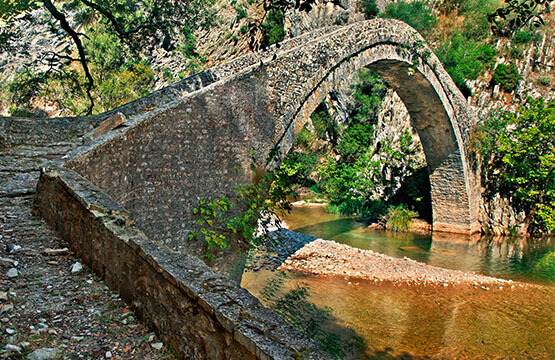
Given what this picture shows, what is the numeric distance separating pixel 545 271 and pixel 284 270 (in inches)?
301

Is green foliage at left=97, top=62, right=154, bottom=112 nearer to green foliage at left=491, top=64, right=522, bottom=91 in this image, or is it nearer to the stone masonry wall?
the stone masonry wall

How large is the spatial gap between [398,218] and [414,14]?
562 inches

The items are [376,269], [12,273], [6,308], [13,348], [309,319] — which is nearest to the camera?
[13,348]

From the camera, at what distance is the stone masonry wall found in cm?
196

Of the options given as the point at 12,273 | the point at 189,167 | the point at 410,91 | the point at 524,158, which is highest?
the point at 410,91

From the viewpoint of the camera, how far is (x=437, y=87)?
41.3ft

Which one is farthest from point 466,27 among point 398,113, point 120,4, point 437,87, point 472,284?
point 120,4

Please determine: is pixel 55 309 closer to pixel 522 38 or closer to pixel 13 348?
pixel 13 348

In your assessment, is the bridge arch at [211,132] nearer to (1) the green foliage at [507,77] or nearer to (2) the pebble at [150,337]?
(2) the pebble at [150,337]

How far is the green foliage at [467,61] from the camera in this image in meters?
17.7

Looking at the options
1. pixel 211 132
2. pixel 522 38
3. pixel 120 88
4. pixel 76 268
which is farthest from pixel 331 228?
pixel 522 38

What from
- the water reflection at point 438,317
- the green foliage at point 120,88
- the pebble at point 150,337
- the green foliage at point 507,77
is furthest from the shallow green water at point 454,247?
the pebble at point 150,337

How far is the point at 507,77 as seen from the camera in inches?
671

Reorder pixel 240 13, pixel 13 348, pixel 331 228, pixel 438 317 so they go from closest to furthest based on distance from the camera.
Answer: pixel 13 348 → pixel 438 317 → pixel 331 228 → pixel 240 13
